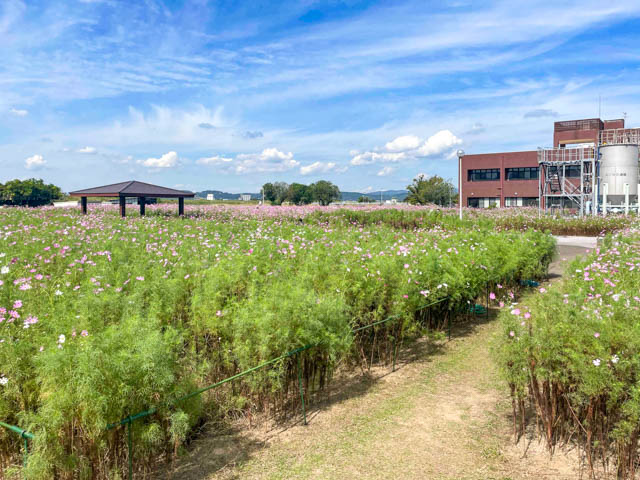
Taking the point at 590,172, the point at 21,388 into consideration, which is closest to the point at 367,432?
the point at 21,388

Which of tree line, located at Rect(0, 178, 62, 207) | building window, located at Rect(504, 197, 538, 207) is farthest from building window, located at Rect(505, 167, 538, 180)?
tree line, located at Rect(0, 178, 62, 207)

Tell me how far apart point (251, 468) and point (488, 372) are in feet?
12.5

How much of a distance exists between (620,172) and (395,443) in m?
36.8

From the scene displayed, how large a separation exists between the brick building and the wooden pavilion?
38.4 m

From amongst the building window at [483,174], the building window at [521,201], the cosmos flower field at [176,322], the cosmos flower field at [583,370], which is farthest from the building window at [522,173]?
the cosmos flower field at [583,370]

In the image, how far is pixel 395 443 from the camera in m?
4.79

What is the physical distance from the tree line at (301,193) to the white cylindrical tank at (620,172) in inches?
2477

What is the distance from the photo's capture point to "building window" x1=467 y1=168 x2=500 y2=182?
5362 centimetres

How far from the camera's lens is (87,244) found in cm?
943

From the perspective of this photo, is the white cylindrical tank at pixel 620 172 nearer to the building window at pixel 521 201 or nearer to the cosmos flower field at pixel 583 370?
the building window at pixel 521 201

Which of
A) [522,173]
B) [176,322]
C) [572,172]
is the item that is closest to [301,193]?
[522,173]

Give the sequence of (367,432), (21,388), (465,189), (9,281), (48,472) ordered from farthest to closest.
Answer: (465,189) → (9,281) → (367,432) → (21,388) → (48,472)

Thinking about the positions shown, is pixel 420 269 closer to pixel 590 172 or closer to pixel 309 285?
pixel 309 285

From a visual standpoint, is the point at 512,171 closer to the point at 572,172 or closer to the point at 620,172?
the point at 572,172
